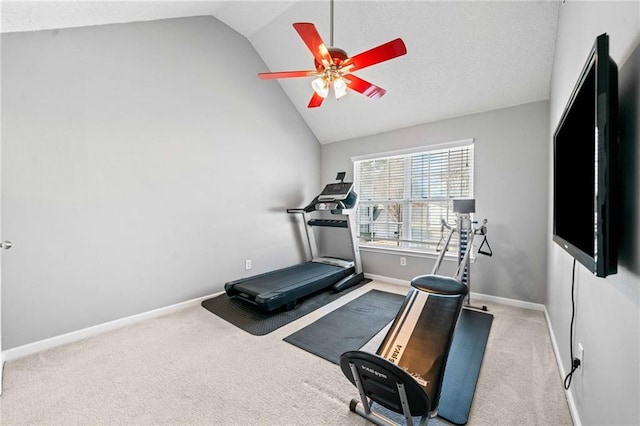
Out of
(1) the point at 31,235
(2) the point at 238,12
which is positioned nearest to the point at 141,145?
(1) the point at 31,235

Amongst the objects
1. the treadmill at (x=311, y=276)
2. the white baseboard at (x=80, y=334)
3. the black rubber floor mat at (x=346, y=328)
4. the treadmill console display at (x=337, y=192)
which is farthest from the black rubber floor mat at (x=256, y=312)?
the treadmill console display at (x=337, y=192)

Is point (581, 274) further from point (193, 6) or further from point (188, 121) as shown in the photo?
point (193, 6)

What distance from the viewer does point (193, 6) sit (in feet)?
9.90

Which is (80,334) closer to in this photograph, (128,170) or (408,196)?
(128,170)

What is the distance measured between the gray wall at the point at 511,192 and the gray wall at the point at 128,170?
2818 mm

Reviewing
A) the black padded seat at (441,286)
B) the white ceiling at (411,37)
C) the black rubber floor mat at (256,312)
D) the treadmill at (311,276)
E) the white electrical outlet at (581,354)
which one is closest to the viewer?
the white electrical outlet at (581,354)

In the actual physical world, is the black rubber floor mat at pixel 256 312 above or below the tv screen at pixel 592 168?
below

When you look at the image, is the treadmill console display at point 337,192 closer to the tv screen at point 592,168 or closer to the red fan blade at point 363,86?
the red fan blade at point 363,86

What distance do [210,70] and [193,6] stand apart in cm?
65

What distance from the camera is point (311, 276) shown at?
3604mm

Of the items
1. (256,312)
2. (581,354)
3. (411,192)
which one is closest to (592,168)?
(581,354)

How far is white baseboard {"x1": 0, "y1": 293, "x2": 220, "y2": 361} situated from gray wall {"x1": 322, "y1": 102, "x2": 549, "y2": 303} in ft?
11.6

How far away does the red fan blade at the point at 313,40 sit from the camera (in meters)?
1.77

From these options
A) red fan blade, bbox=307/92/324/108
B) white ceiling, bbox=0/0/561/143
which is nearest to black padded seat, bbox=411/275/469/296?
red fan blade, bbox=307/92/324/108
